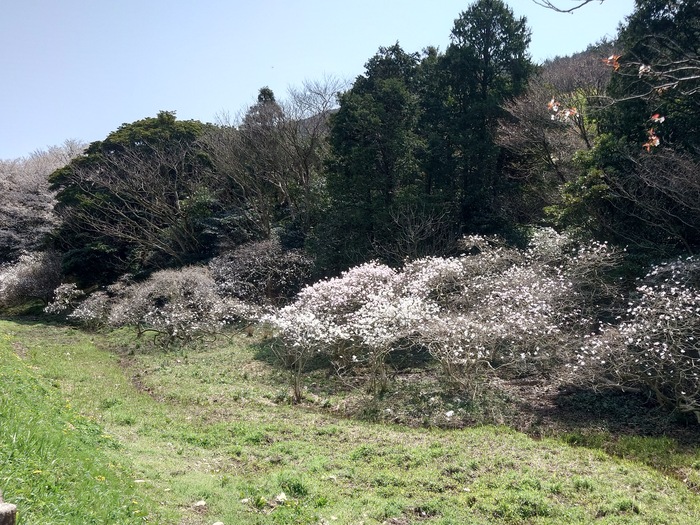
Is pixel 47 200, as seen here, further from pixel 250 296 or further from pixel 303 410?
pixel 303 410

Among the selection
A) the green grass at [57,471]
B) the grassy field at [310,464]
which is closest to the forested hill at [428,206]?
the grassy field at [310,464]

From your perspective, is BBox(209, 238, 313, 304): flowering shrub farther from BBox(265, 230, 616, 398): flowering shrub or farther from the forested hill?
BBox(265, 230, 616, 398): flowering shrub

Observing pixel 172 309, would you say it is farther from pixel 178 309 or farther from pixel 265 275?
pixel 265 275

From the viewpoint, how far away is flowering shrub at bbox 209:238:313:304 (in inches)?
754

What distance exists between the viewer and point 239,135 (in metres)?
23.8

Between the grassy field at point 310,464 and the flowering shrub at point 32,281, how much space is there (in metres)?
15.9

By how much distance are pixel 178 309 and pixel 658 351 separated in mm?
12970

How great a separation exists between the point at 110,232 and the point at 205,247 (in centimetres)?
483

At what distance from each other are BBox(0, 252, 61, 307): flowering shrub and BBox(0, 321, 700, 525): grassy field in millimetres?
15853

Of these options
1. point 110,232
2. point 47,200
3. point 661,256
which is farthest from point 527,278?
point 47,200

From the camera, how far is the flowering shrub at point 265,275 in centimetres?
1916

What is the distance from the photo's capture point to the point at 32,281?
81.1ft

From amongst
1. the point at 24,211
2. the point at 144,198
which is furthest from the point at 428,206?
the point at 24,211

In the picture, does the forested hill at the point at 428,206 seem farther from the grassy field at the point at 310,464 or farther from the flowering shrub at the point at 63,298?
the grassy field at the point at 310,464
